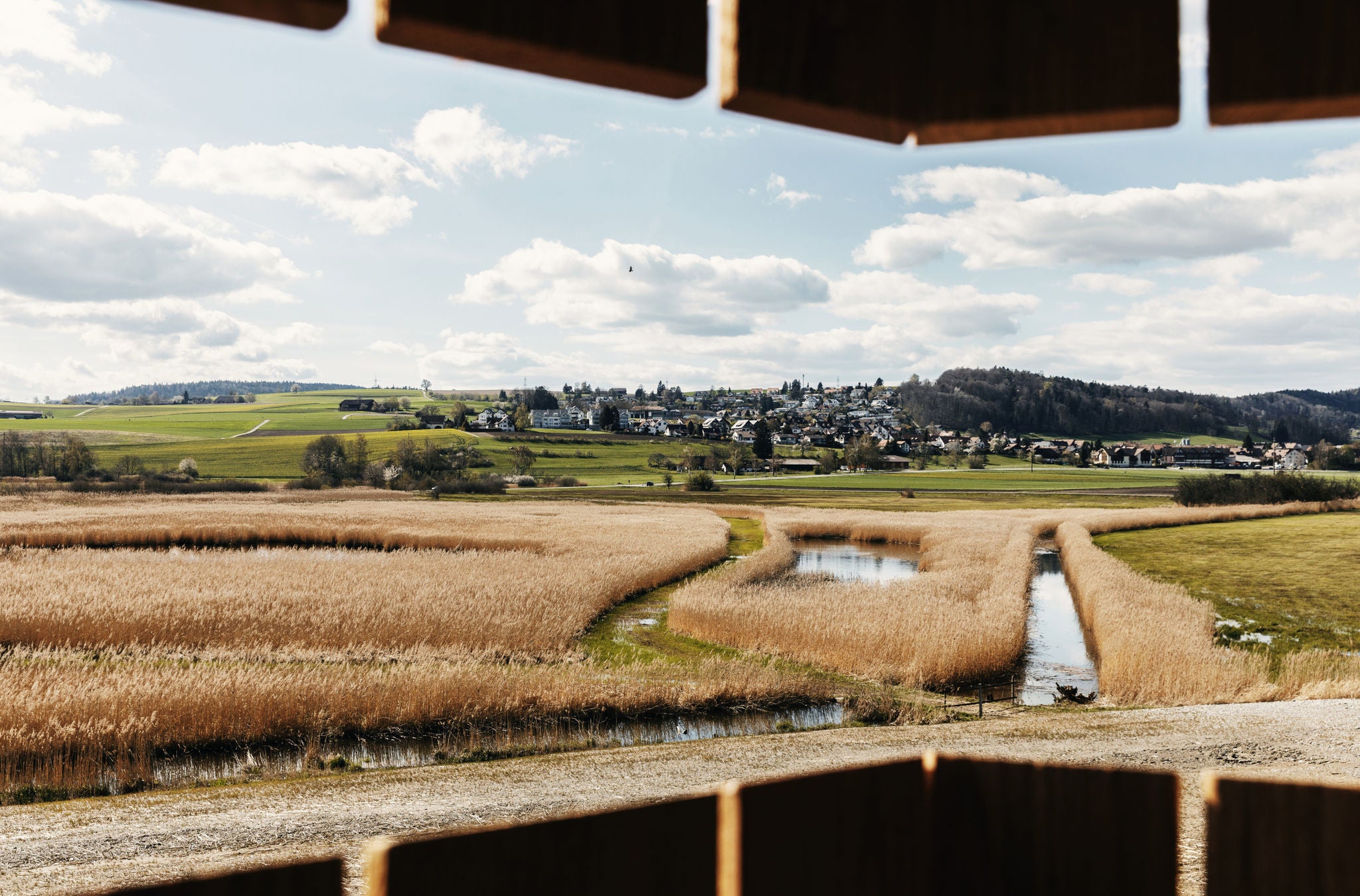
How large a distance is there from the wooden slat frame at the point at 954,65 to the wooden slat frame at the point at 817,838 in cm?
72

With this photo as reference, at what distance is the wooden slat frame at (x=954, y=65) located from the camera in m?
0.84

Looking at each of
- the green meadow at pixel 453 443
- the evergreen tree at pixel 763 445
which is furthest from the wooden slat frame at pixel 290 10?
the evergreen tree at pixel 763 445

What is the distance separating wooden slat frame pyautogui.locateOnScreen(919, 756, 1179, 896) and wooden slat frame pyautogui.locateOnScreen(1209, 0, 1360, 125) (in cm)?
74

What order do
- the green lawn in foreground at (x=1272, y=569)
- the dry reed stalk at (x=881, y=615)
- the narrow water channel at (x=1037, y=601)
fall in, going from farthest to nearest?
the green lawn in foreground at (x=1272, y=569) → the narrow water channel at (x=1037, y=601) → the dry reed stalk at (x=881, y=615)

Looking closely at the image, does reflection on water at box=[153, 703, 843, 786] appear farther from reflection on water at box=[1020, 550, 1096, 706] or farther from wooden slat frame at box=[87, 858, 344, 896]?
wooden slat frame at box=[87, 858, 344, 896]

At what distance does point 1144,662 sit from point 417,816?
15321 millimetres

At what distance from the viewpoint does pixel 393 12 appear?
638mm

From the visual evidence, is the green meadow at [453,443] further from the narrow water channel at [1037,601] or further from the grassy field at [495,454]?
the narrow water channel at [1037,601]

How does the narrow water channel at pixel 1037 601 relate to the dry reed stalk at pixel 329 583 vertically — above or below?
below

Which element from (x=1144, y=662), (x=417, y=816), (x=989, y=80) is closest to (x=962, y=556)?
(x=1144, y=662)

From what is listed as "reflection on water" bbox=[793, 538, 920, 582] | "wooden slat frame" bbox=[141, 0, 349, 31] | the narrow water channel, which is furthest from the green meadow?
"wooden slat frame" bbox=[141, 0, 349, 31]

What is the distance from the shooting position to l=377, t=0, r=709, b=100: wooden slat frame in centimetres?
66

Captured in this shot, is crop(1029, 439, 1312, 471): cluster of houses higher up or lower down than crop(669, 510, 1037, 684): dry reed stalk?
higher up

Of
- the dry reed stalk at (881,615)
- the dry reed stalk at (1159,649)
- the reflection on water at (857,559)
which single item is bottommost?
the reflection on water at (857,559)
